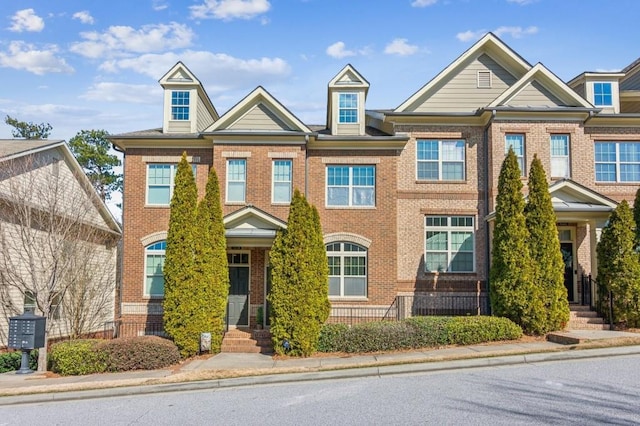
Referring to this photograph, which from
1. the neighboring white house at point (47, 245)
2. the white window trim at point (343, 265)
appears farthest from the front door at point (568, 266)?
the neighboring white house at point (47, 245)

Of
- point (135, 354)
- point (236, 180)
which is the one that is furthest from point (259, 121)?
point (135, 354)

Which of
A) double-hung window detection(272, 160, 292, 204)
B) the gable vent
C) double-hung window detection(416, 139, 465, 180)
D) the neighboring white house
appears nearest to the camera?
the neighboring white house

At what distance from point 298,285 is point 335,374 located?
3.99m

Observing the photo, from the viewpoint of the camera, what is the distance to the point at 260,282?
20.1 m

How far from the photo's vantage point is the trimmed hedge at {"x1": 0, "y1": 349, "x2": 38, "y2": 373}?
52.7ft

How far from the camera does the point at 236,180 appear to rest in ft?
66.7

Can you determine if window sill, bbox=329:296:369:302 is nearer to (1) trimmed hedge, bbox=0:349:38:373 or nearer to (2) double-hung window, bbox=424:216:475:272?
(2) double-hung window, bbox=424:216:475:272

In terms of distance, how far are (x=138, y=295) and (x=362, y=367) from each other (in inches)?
386

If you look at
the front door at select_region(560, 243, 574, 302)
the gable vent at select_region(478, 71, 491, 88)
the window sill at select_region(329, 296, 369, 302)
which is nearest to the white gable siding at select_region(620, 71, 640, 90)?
the gable vent at select_region(478, 71, 491, 88)

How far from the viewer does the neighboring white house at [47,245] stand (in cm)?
1562

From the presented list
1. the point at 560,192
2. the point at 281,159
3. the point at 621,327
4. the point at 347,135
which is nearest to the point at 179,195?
the point at 281,159

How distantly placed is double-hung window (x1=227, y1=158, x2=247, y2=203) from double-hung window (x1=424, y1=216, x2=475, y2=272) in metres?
6.64

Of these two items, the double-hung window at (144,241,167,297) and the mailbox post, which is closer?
the mailbox post

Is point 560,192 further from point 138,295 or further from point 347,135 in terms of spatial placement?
point 138,295
